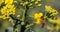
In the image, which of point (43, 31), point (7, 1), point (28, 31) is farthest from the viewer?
point (43, 31)

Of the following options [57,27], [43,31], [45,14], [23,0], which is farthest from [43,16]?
[43,31]

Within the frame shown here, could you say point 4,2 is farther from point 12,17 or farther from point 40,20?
point 40,20

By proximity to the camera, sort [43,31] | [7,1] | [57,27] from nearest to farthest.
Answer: [57,27] → [7,1] → [43,31]

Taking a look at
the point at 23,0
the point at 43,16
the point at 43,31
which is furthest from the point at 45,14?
the point at 43,31

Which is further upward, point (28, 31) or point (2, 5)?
point (2, 5)

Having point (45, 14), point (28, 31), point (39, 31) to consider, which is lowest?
point (39, 31)

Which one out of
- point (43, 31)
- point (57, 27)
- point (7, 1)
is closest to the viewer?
point (57, 27)

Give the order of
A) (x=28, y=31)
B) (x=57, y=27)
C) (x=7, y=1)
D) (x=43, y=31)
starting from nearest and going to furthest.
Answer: (x=57, y=27), (x=7, y=1), (x=28, y=31), (x=43, y=31)

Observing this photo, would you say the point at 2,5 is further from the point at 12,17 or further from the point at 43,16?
the point at 43,16

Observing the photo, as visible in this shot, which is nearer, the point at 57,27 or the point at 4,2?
the point at 57,27
